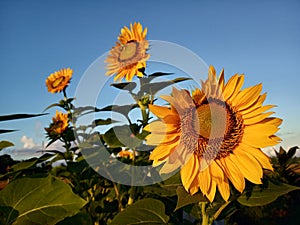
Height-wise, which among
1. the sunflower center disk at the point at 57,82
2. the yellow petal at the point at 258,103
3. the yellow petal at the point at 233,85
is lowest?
the yellow petal at the point at 258,103

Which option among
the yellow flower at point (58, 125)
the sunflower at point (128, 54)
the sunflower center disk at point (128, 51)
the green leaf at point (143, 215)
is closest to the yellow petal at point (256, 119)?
the green leaf at point (143, 215)

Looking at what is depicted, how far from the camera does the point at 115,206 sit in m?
1.32

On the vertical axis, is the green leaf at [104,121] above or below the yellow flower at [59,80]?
below

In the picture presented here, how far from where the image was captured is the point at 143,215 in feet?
2.61

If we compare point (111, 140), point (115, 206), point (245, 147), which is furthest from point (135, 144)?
point (115, 206)

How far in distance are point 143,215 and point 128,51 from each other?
70cm

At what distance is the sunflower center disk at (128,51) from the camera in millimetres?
1327

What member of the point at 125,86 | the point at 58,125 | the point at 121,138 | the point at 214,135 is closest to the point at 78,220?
the point at 121,138

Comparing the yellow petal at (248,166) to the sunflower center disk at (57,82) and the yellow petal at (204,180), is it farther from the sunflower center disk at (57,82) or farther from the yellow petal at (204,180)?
the sunflower center disk at (57,82)

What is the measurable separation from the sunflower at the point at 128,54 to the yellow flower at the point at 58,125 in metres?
0.64

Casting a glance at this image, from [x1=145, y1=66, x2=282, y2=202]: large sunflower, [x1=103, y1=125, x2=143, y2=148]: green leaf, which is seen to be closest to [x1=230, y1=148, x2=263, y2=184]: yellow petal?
[x1=145, y1=66, x2=282, y2=202]: large sunflower

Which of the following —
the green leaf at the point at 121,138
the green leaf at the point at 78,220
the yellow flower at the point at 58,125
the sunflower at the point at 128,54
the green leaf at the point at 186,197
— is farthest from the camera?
the yellow flower at the point at 58,125

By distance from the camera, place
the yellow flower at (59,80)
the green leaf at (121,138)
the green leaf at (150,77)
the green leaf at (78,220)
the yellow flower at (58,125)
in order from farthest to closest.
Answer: the yellow flower at (59,80), the yellow flower at (58,125), the green leaf at (150,77), the green leaf at (121,138), the green leaf at (78,220)

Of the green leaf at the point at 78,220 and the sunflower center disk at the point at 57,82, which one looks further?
the sunflower center disk at the point at 57,82
